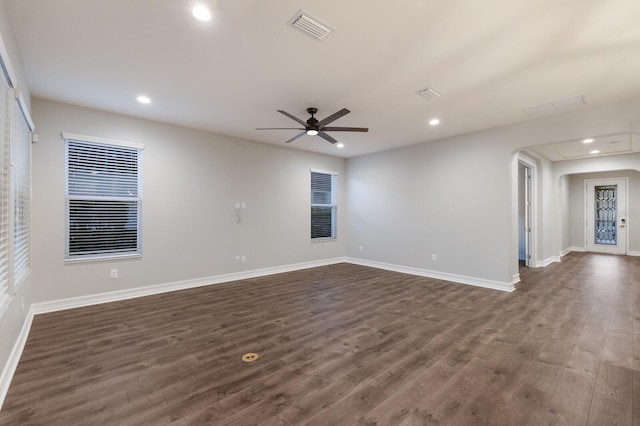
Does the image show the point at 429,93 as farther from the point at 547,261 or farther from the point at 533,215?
the point at 547,261

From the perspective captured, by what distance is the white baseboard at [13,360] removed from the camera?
2.08m

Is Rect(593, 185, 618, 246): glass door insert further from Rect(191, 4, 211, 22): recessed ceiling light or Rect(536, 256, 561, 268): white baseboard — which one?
Rect(191, 4, 211, 22): recessed ceiling light

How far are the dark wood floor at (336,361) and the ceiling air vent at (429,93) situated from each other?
2759 millimetres

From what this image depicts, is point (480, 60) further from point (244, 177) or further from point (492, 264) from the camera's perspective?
point (244, 177)

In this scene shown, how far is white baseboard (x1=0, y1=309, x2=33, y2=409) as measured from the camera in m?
2.08

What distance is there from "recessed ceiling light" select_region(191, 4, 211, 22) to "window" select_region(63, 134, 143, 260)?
3.03 meters

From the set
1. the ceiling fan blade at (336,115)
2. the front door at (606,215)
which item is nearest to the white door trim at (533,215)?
the front door at (606,215)

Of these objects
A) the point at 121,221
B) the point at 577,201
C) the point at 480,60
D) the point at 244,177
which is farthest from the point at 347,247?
the point at 577,201

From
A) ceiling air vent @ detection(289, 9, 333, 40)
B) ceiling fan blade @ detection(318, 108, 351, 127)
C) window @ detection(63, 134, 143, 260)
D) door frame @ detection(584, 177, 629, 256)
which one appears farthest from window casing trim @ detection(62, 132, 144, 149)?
door frame @ detection(584, 177, 629, 256)

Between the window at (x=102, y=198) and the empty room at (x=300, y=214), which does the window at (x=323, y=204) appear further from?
the window at (x=102, y=198)

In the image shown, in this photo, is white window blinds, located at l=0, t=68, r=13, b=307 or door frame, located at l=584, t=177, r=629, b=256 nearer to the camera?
white window blinds, located at l=0, t=68, r=13, b=307

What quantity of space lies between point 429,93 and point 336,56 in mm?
1406

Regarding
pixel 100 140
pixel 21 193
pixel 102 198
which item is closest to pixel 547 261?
pixel 102 198

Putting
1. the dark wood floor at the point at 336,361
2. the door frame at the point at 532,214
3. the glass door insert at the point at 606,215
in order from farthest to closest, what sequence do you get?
the glass door insert at the point at 606,215 < the door frame at the point at 532,214 < the dark wood floor at the point at 336,361
